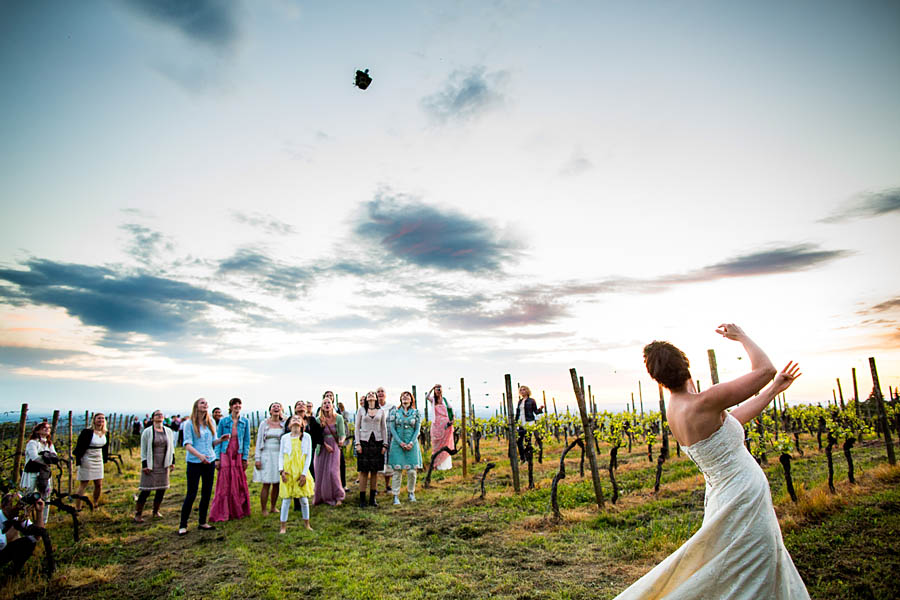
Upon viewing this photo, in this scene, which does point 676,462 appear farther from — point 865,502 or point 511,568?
point 511,568

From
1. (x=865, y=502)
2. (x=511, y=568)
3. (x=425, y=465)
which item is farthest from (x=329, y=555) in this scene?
(x=425, y=465)

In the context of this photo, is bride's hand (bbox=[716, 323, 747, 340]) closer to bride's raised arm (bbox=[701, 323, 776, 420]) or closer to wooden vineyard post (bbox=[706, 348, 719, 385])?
bride's raised arm (bbox=[701, 323, 776, 420])

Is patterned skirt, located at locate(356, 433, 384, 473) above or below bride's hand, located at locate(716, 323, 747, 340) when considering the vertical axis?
below

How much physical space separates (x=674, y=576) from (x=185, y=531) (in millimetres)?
8314

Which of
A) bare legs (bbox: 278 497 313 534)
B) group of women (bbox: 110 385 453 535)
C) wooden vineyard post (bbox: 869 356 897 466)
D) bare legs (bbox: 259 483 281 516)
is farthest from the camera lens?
wooden vineyard post (bbox: 869 356 897 466)

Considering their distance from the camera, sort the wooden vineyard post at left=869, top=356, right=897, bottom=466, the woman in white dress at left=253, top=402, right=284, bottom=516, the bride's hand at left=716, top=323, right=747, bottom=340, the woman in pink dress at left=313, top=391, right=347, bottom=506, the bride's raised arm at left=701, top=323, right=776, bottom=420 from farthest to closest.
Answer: the wooden vineyard post at left=869, top=356, right=897, bottom=466, the woman in pink dress at left=313, top=391, right=347, bottom=506, the woman in white dress at left=253, top=402, right=284, bottom=516, the bride's hand at left=716, top=323, right=747, bottom=340, the bride's raised arm at left=701, top=323, right=776, bottom=420

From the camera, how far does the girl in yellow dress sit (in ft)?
26.4

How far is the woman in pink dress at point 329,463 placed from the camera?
10091 millimetres

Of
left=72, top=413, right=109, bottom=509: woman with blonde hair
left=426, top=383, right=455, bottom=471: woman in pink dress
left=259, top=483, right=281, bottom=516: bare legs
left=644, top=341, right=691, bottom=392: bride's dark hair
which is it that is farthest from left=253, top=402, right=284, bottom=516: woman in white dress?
left=644, top=341, right=691, bottom=392: bride's dark hair

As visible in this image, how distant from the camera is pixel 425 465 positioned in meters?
15.9

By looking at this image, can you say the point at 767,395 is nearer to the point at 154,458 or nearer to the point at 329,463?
the point at 329,463

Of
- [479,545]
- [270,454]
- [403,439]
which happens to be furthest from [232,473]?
[479,545]

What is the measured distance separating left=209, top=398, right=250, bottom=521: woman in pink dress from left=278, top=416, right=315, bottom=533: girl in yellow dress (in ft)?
4.56

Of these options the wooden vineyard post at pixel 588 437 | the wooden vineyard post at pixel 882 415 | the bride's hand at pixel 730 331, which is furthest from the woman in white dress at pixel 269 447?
the wooden vineyard post at pixel 882 415
